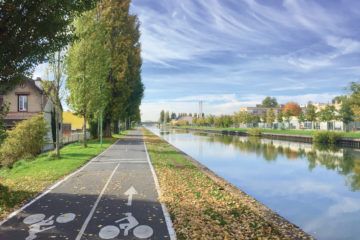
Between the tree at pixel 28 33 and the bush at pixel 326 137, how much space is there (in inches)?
1628

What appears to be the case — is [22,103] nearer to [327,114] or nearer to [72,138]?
[72,138]

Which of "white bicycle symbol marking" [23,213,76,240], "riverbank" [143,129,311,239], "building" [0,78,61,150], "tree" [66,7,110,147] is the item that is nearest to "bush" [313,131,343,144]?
"tree" [66,7,110,147]

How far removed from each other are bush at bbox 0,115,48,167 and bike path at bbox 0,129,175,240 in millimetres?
10929

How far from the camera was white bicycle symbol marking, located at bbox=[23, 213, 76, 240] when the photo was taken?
20.7 ft

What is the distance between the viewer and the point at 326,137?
41406mm

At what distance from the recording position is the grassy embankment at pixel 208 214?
637 centimetres

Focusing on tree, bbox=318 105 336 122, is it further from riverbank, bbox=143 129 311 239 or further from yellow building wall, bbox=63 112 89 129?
riverbank, bbox=143 129 311 239

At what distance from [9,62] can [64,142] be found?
2435cm

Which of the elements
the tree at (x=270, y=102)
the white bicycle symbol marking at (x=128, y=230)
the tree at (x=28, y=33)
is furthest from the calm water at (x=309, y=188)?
the tree at (x=270, y=102)

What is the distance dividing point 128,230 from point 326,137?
4290 cm

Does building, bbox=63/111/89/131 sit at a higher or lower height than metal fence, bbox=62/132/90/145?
higher

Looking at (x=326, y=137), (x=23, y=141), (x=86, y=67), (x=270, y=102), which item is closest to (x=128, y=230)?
(x=23, y=141)

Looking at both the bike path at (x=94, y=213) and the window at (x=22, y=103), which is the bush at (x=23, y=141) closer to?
the bike path at (x=94, y=213)

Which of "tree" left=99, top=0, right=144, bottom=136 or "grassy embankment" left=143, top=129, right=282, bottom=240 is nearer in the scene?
"grassy embankment" left=143, top=129, right=282, bottom=240
